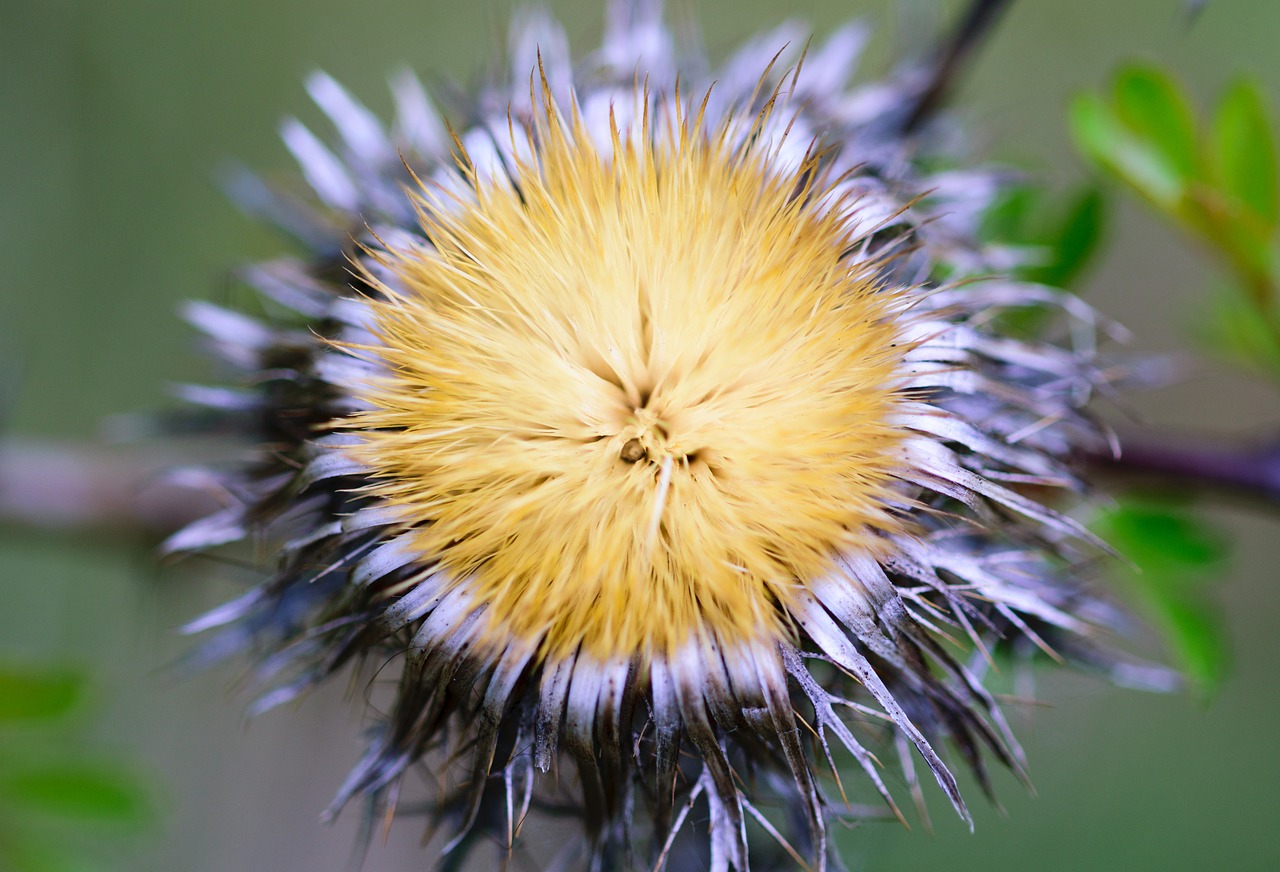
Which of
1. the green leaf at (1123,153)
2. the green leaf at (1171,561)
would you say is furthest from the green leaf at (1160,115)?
the green leaf at (1171,561)

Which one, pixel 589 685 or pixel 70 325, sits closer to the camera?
pixel 589 685

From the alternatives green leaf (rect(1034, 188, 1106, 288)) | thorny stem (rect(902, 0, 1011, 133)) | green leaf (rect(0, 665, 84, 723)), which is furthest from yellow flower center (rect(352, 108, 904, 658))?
green leaf (rect(0, 665, 84, 723))

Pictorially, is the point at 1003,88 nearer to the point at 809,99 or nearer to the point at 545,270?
the point at 809,99

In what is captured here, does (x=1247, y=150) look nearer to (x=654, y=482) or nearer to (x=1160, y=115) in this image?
(x=1160, y=115)

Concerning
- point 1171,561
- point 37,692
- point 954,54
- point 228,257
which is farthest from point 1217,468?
point 228,257

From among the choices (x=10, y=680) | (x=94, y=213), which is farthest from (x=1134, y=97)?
(x=94, y=213)

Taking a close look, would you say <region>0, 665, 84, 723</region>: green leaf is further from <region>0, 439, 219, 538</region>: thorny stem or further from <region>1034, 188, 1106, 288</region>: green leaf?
<region>1034, 188, 1106, 288</region>: green leaf
